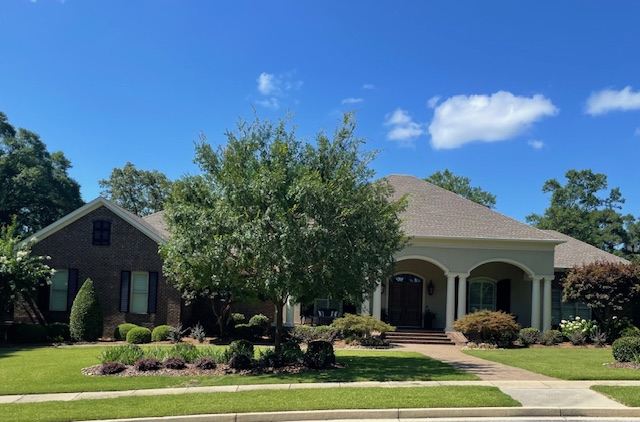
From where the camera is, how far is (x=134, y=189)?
203 feet

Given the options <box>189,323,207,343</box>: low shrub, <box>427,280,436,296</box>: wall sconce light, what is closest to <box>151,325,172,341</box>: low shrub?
<box>189,323,207,343</box>: low shrub

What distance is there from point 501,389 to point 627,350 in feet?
20.1

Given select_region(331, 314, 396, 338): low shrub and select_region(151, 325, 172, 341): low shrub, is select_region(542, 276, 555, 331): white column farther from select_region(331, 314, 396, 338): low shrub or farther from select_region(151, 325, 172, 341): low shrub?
select_region(151, 325, 172, 341): low shrub

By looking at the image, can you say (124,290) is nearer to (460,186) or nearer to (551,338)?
(551,338)

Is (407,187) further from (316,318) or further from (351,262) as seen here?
(351,262)

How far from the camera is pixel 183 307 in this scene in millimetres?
24016

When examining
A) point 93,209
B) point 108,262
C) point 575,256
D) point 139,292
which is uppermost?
point 93,209

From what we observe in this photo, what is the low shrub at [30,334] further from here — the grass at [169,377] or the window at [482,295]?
the window at [482,295]

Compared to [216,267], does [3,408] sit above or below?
below

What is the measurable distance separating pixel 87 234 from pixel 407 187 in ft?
51.0

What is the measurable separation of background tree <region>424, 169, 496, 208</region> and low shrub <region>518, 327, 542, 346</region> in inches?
1093

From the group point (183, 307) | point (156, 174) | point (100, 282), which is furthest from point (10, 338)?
point (156, 174)

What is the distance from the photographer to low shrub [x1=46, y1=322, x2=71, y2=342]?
22.0m

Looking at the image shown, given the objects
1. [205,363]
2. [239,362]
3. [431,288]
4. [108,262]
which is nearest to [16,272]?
[108,262]
